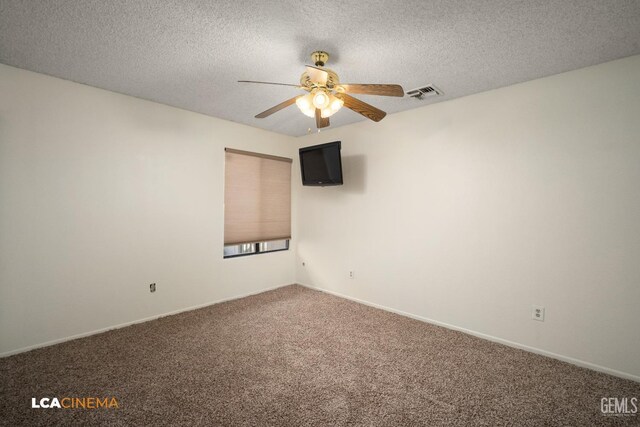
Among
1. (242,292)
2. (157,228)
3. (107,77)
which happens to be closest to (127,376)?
(157,228)

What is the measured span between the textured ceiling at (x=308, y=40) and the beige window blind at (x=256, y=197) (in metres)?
1.48

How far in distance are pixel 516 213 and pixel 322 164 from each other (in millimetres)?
2334

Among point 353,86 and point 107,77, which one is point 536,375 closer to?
point 353,86

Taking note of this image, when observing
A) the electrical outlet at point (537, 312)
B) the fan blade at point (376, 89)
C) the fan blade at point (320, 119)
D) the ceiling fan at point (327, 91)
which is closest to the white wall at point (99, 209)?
the ceiling fan at point (327, 91)

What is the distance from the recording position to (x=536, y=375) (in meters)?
2.33

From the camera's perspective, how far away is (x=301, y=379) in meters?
2.25

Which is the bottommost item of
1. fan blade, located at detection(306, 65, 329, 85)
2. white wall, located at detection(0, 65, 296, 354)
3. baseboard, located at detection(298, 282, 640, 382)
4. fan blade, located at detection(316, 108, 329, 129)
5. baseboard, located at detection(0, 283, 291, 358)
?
baseboard, located at detection(0, 283, 291, 358)

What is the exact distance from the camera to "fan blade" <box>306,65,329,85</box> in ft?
6.29

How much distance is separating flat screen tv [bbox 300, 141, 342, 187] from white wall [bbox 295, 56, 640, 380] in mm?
373

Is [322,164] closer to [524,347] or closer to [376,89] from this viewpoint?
[376,89]

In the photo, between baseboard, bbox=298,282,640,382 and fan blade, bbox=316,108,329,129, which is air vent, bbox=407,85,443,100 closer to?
fan blade, bbox=316,108,329,129

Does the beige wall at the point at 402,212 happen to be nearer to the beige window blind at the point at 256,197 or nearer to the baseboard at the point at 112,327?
the baseboard at the point at 112,327

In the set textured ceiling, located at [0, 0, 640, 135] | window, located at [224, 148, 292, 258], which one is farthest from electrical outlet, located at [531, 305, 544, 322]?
window, located at [224, 148, 292, 258]

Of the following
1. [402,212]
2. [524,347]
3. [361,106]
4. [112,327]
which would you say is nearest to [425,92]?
[361,106]
